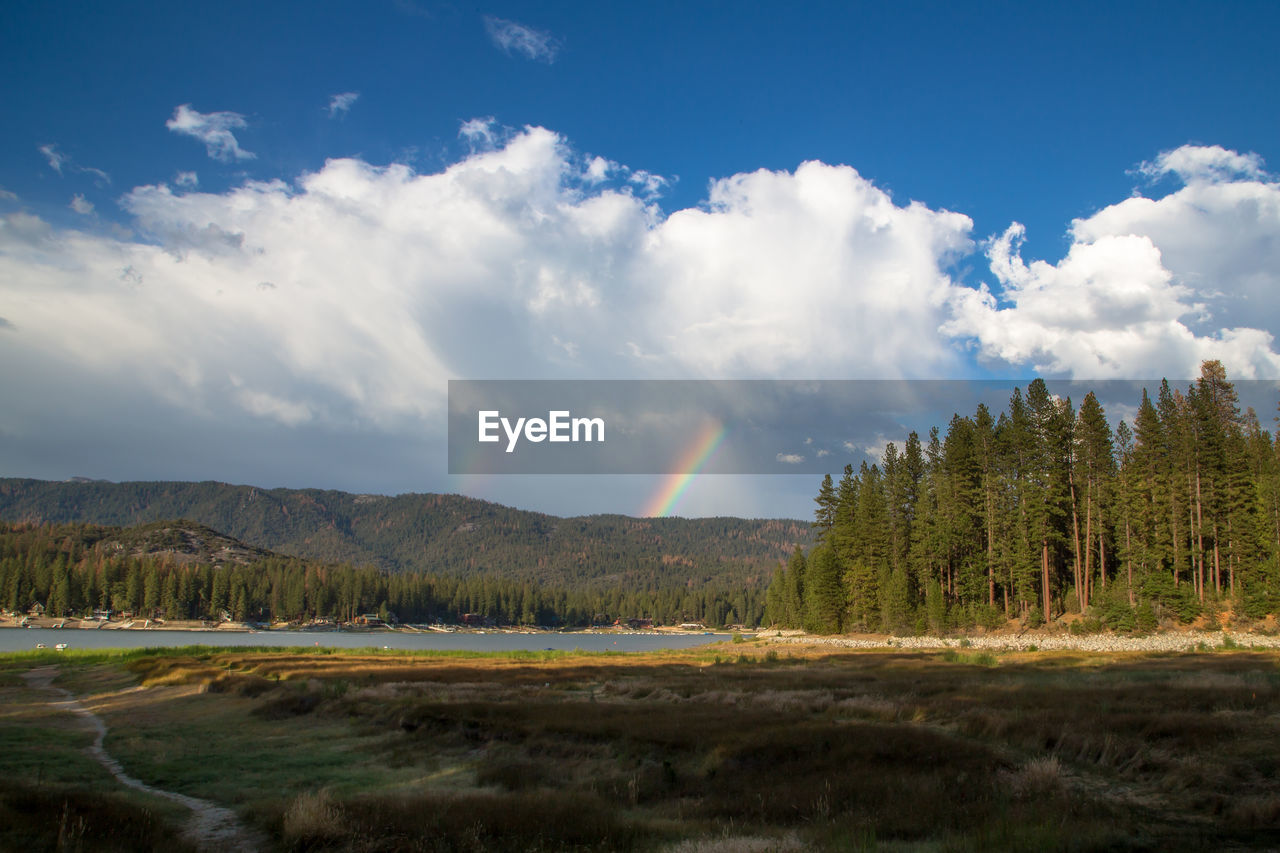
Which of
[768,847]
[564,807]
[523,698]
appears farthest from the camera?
[523,698]

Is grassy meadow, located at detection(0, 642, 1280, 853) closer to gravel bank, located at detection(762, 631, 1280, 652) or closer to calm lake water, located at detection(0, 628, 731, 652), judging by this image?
gravel bank, located at detection(762, 631, 1280, 652)

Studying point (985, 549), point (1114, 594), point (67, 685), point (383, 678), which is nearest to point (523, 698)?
point (383, 678)

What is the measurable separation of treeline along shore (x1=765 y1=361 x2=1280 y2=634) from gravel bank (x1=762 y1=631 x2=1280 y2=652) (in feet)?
7.29

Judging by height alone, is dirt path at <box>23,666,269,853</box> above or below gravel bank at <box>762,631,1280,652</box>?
above

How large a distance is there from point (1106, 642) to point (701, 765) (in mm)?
50892

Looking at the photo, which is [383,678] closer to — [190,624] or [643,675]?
[643,675]

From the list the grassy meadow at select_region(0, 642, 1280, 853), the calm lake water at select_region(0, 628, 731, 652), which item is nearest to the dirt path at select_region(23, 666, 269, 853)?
the grassy meadow at select_region(0, 642, 1280, 853)

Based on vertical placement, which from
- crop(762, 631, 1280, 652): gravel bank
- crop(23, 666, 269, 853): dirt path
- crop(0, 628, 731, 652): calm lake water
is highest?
crop(23, 666, 269, 853): dirt path

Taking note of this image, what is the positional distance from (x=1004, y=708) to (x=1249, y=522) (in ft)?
175

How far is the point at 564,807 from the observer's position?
1252 centimetres

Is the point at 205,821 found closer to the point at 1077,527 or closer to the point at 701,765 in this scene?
the point at 701,765

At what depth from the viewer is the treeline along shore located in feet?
189

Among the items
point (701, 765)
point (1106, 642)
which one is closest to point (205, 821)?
point (701, 765)

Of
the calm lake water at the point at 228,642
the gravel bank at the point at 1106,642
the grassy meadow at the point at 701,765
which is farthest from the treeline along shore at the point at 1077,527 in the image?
the calm lake water at the point at 228,642
